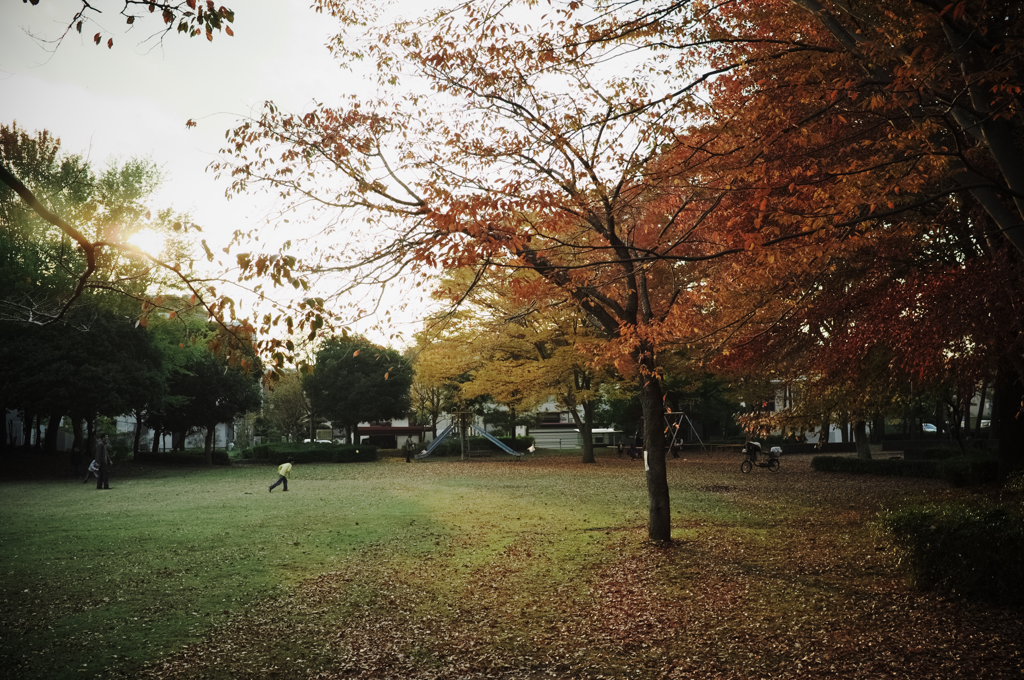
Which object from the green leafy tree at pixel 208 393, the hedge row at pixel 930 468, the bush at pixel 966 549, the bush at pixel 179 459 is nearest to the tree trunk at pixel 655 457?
the bush at pixel 966 549

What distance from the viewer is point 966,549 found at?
20.5 ft

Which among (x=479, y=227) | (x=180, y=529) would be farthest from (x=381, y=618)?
(x=180, y=529)

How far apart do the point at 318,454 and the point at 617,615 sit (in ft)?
107

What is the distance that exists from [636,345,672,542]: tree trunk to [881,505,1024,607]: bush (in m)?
3.50

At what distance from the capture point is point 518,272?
9711mm

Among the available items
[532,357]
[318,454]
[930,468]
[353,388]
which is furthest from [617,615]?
[353,388]

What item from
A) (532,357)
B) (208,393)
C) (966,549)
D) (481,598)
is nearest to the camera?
→ (966,549)

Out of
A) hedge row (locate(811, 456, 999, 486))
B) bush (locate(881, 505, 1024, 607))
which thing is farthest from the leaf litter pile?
hedge row (locate(811, 456, 999, 486))

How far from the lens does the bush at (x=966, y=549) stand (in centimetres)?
593

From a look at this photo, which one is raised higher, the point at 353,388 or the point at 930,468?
the point at 353,388

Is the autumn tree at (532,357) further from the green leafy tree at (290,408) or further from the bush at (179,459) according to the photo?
the green leafy tree at (290,408)

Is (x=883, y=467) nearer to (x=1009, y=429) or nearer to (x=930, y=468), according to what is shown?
(x=930, y=468)

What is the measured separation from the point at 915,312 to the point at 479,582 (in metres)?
7.43

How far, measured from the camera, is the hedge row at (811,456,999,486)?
15.6 meters
